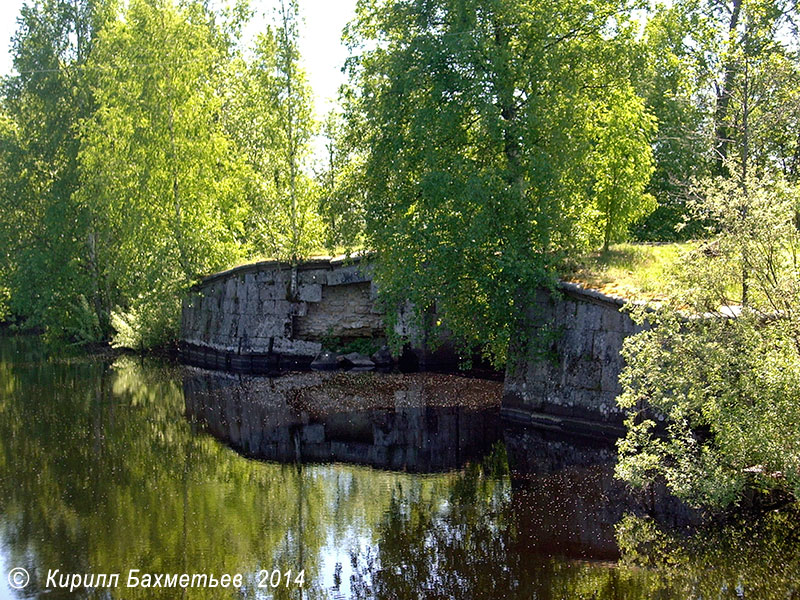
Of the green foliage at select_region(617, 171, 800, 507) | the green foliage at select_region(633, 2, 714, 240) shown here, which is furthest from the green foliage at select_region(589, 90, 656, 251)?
the green foliage at select_region(617, 171, 800, 507)

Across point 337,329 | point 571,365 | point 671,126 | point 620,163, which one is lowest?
point 571,365

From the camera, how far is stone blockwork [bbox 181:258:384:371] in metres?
23.4

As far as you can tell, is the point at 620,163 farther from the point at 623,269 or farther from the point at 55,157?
the point at 55,157

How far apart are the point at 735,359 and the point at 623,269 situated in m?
6.23

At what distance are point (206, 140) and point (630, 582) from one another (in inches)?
845

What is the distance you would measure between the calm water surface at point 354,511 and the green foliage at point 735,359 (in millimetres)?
624

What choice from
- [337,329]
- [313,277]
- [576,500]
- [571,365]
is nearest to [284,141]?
[313,277]

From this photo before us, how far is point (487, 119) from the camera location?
50.4 feet

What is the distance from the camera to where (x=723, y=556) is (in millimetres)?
8562

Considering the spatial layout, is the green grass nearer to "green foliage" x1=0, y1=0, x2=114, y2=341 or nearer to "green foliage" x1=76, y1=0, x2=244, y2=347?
"green foliage" x1=76, y1=0, x2=244, y2=347

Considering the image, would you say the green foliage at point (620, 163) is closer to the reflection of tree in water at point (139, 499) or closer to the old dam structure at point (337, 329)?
the old dam structure at point (337, 329)

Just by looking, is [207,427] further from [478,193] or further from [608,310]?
[608,310]
